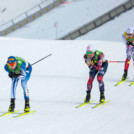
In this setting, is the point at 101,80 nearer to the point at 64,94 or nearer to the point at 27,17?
the point at 64,94

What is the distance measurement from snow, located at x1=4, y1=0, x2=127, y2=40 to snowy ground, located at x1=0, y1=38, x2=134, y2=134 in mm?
8359

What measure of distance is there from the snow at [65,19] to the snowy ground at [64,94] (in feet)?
27.4

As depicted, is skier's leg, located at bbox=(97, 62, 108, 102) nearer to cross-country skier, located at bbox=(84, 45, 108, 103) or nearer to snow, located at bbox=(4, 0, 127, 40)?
cross-country skier, located at bbox=(84, 45, 108, 103)

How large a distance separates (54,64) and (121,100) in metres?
5.11

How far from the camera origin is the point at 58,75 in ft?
50.7

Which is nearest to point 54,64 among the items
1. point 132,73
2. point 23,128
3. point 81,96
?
point 132,73

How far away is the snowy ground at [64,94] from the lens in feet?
31.8

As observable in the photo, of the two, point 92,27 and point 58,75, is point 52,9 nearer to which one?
point 92,27

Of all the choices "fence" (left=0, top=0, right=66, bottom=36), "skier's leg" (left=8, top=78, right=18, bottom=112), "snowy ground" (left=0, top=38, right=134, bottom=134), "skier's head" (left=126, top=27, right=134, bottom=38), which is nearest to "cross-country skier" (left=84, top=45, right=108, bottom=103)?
"snowy ground" (left=0, top=38, right=134, bottom=134)

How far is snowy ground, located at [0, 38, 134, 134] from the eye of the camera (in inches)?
382

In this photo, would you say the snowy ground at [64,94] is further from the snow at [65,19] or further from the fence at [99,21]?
the snow at [65,19]

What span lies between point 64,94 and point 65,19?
55.2 feet

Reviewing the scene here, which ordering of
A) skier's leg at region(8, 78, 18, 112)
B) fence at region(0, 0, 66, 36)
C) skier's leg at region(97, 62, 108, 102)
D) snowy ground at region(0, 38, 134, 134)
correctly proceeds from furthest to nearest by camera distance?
fence at region(0, 0, 66, 36), skier's leg at region(97, 62, 108, 102), skier's leg at region(8, 78, 18, 112), snowy ground at region(0, 38, 134, 134)

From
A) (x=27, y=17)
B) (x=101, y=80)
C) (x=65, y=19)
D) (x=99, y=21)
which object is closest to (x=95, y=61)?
(x=101, y=80)
